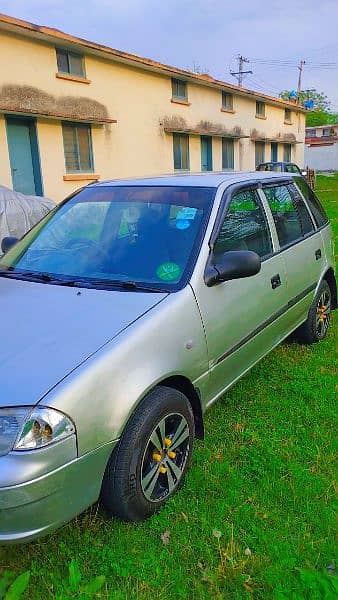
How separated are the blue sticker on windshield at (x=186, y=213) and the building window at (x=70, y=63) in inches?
481

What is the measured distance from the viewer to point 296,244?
3891 mm

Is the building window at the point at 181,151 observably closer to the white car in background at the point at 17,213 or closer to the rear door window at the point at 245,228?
the white car in background at the point at 17,213

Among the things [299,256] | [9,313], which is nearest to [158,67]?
[299,256]

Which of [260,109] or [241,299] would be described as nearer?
[241,299]

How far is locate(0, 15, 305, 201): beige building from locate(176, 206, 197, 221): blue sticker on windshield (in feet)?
33.3

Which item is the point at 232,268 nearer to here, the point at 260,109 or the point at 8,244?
the point at 8,244

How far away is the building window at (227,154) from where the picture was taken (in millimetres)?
22750

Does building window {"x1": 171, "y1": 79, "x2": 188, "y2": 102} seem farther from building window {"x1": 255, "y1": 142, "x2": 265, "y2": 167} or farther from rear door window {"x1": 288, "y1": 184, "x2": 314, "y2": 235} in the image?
rear door window {"x1": 288, "y1": 184, "x2": 314, "y2": 235}

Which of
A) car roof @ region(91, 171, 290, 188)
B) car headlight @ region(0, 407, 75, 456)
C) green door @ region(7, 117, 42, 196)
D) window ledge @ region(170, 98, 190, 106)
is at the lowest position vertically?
car headlight @ region(0, 407, 75, 456)

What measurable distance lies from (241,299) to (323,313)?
1.94 meters

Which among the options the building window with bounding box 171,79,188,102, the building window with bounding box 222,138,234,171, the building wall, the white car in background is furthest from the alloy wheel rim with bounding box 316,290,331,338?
the building wall

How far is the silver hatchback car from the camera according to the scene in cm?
183

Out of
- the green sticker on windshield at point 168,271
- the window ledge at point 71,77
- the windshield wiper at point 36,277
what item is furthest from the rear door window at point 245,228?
the window ledge at point 71,77

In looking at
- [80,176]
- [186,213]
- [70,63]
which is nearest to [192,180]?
[186,213]
